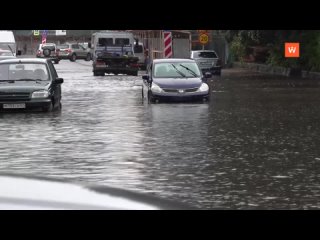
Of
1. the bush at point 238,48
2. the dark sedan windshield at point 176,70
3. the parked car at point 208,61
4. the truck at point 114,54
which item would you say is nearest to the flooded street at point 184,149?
the dark sedan windshield at point 176,70

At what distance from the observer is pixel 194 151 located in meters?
15.2

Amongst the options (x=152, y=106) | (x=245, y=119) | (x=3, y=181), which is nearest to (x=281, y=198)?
(x=3, y=181)

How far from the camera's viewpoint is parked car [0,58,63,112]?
24656 millimetres

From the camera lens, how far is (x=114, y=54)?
5178 cm

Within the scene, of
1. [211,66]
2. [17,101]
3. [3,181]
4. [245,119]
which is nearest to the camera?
[3,181]

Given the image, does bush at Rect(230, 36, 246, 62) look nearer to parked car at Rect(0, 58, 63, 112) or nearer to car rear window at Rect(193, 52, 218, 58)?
car rear window at Rect(193, 52, 218, 58)

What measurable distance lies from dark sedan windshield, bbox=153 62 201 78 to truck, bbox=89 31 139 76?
21.0 meters

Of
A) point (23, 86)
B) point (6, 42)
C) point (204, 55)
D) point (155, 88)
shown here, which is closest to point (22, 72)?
point (23, 86)

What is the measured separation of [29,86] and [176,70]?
21.0 ft
